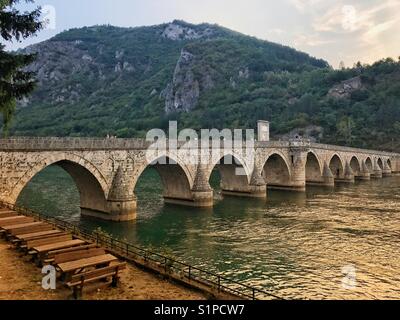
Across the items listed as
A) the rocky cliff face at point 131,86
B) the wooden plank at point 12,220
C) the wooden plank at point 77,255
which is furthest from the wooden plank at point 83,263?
the rocky cliff face at point 131,86

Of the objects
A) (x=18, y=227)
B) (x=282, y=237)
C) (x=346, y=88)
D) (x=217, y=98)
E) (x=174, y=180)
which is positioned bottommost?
(x=282, y=237)

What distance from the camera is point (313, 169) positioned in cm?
6425

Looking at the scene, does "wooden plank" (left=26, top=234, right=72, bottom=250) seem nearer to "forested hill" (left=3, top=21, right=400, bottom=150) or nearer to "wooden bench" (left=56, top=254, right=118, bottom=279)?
"wooden bench" (left=56, top=254, right=118, bottom=279)

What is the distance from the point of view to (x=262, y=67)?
182750mm

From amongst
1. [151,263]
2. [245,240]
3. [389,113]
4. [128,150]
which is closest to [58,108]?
[389,113]

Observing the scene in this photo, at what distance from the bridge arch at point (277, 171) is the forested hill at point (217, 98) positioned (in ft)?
211

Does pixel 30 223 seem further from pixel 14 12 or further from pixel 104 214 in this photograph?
pixel 104 214

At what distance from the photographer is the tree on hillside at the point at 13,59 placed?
19.1 meters

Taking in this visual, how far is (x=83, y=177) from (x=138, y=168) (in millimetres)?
4717

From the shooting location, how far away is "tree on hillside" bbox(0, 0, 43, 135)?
1911 cm

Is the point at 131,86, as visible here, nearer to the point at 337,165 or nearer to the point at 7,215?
the point at 337,165

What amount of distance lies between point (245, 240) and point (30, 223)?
15248 mm

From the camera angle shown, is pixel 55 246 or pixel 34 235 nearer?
pixel 55 246

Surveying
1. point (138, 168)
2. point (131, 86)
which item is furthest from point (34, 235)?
point (131, 86)
